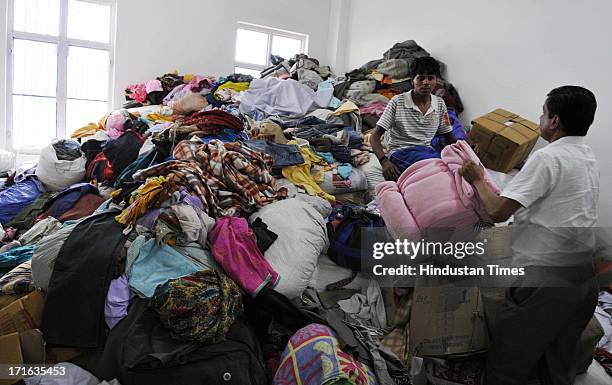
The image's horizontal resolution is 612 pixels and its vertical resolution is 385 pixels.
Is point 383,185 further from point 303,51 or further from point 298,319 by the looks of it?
point 303,51

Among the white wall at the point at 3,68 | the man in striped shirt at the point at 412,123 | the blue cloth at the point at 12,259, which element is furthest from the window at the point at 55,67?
the man in striped shirt at the point at 412,123

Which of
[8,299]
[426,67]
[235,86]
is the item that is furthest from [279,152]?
[235,86]

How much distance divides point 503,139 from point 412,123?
75 cm

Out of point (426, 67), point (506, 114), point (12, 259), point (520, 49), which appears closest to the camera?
point (12, 259)

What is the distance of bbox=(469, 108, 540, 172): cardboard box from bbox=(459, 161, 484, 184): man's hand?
4.88 feet

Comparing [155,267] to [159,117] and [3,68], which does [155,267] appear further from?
[3,68]

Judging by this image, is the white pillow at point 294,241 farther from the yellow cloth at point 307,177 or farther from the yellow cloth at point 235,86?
the yellow cloth at point 235,86

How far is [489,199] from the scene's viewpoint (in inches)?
56.8

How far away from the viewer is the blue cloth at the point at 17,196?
2.68 meters

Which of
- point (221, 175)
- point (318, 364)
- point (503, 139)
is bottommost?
point (318, 364)

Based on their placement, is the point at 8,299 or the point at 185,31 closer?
the point at 8,299

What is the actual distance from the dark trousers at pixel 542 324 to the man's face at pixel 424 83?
144 cm

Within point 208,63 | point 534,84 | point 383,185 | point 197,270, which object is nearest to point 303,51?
point 208,63

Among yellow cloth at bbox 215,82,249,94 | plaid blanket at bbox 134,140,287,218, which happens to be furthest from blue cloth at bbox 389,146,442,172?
yellow cloth at bbox 215,82,249,94
